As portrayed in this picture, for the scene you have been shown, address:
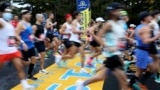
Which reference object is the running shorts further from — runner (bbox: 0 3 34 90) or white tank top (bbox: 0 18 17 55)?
white tank top (bbox: 0 18 17 55)

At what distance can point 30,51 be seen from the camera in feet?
26.6

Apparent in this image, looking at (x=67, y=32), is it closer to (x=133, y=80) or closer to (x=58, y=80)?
(x=58, y=80)

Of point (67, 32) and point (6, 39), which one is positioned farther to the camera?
point (67, 32)

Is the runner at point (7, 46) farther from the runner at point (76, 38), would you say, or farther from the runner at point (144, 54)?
the runner at point (76, 38)

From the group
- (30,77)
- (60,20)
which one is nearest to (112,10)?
(30,77)

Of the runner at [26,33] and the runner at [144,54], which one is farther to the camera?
the runner at [26,33]

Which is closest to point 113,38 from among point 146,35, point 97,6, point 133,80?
point 146,35

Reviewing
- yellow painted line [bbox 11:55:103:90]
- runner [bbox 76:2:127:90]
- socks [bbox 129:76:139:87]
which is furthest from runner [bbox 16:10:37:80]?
runner [bbox 76:2:127:90]

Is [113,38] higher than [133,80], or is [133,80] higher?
[113,38]

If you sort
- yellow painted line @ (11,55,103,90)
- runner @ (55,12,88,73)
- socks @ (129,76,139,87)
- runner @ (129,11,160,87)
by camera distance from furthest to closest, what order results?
1. runner @ (55,12,88,73)
2. yellow painted line @ (11,55,103,90)
3. socks @ (129,76,139,87)
4. runner @ (129,11,160,87)

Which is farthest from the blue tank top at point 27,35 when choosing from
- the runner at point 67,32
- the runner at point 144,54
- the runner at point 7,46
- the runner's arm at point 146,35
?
the runner's arm at point 146,35

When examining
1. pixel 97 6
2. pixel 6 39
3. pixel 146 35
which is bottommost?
pixel 97 6

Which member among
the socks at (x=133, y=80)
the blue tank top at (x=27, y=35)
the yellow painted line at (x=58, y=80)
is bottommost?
the yellow painted line at (x=58, y=80)

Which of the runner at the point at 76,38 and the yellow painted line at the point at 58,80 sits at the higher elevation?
the runner at the point at 76,38
